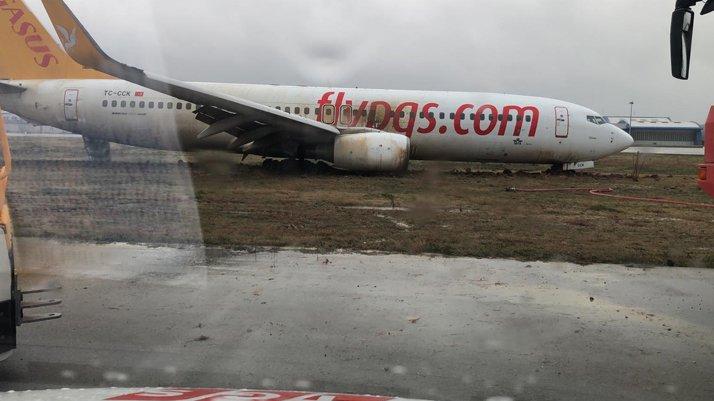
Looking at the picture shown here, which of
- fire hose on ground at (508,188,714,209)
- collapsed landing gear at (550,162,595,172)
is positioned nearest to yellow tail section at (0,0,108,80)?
fire hose on ground at (508,188,714,209)

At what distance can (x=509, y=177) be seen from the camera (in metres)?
18.4

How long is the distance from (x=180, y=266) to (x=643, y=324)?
4.53 meters

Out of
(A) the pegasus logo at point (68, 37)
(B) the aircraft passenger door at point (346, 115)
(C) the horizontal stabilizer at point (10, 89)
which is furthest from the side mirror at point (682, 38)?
(C) the horizontal stabilizer at point (10, 89)

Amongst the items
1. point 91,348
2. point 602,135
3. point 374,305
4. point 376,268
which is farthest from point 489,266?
point 602,135

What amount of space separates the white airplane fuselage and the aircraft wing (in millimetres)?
1201

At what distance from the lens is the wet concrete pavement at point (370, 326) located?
13.5 ft

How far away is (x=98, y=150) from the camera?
2106cm

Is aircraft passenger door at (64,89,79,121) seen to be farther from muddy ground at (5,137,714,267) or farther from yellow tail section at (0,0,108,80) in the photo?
muddy ground at (5,137,714,267)

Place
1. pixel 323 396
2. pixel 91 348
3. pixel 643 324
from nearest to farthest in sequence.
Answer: pixel 323 396 < pixel 91 348 < pixel 643 324

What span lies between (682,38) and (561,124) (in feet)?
47.8

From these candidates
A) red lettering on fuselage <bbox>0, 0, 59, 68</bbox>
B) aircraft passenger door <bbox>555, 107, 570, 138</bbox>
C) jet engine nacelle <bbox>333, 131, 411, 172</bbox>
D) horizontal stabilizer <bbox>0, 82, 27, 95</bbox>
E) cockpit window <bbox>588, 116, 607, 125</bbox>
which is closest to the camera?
jet engine nacelle <bbox>333, 131, 411, 172</bbox>

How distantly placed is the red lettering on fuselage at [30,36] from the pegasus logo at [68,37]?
3.61m

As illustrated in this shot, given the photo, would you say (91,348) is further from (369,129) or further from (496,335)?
(369,129)

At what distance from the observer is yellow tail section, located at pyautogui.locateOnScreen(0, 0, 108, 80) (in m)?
17.8
